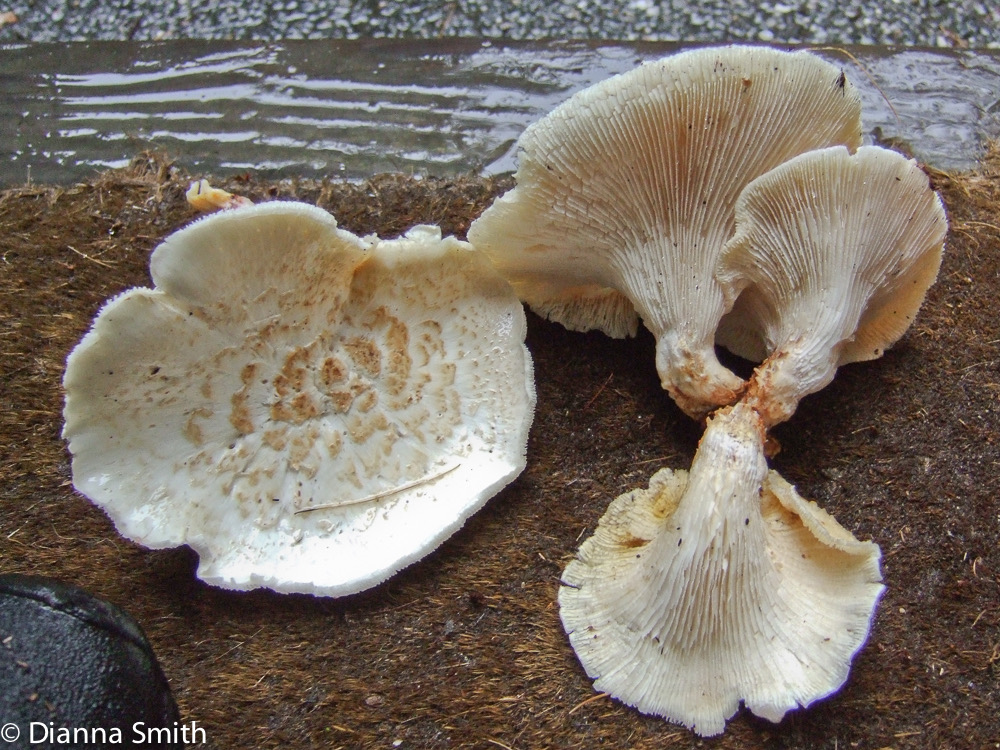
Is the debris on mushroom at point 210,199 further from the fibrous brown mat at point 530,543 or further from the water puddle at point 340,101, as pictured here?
the water puddle at point 340,101

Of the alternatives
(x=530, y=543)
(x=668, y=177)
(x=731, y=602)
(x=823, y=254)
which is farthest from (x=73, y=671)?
(x=823, y=254)

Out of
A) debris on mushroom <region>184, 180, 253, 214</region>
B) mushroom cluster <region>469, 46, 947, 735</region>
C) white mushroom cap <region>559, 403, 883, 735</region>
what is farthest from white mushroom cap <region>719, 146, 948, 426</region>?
debris on mushroom <region>184, 180, 253, 214</region>

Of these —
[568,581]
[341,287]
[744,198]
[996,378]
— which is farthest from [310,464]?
[996,378]

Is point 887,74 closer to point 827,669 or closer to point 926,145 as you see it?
point 926,145

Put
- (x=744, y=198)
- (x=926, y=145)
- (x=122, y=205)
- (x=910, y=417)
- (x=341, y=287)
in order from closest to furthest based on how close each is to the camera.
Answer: (x=744, y=198) < (x=341, y=287) < (x=910, y=417) < (x=122, y=205) < (x=926, y=145)

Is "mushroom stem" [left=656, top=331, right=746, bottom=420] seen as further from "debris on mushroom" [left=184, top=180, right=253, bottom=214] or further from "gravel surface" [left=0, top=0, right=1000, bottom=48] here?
"gravel surface" [left=0, top=0, right=1000, bottom=48]

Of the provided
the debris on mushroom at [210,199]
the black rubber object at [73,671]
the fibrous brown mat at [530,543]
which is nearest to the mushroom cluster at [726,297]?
the fibrous brown mat at [530,543]
